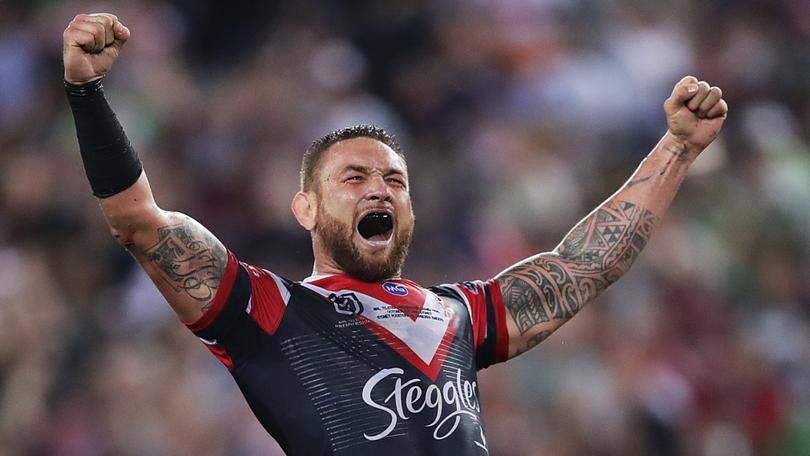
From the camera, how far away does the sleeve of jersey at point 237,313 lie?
13.3 ft

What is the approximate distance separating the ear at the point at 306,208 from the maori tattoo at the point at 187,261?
0.66 meters

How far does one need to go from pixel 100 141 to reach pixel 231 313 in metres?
0.70

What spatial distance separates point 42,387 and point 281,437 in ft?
12.8

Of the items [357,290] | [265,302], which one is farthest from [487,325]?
[265,302]

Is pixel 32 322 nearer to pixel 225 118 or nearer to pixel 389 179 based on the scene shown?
pixel 225 118

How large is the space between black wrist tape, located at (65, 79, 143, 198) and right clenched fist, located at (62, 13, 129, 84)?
0.04 m

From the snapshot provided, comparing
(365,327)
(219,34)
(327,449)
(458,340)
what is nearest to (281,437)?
(327,449)

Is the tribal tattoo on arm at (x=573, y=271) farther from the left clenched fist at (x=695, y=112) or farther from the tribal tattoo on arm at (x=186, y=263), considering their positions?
the tribal tattoo on arm at (x=186, y=263)

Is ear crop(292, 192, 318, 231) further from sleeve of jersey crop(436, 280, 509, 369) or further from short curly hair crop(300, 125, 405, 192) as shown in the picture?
sleeve of jersey crop(436, 280, 509, 369)

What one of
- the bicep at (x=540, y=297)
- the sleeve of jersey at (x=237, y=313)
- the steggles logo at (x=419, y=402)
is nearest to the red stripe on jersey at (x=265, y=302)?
the sleeve of jersey at (x=237, y=313)

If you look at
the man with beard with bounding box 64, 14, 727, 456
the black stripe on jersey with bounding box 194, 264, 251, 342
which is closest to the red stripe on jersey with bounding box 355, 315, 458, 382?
the man with beard with bounding box 64, 14, 727, 456

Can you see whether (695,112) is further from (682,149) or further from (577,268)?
(577,268)

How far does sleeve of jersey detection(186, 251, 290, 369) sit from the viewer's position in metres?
4.05

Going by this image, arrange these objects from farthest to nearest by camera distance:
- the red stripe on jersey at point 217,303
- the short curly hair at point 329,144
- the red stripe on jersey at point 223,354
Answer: the short curly hair at point 329,144 → the red stripe on jersey at point 223,354 → the red stripe on jersey at point 217,303
